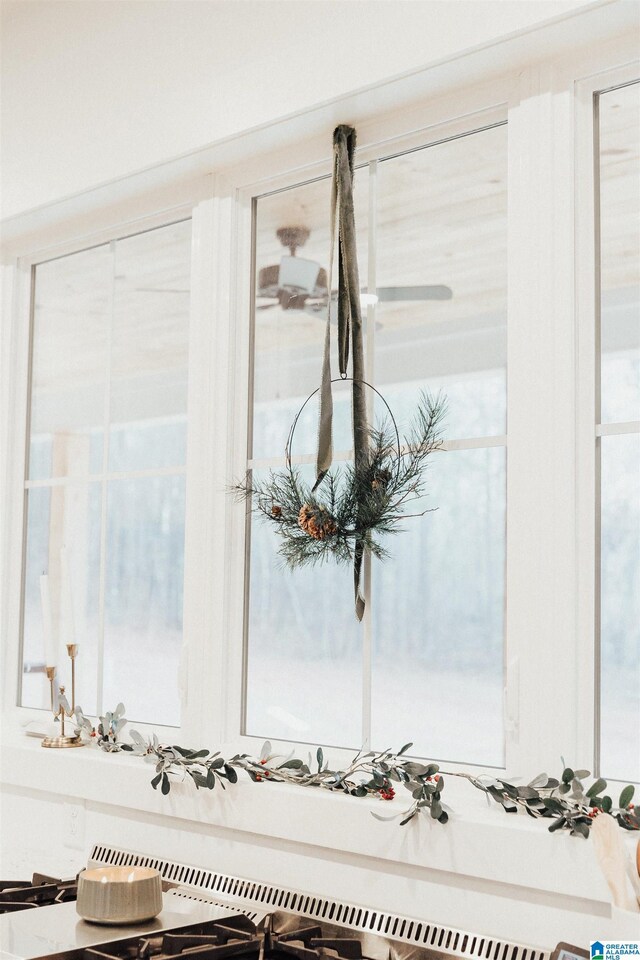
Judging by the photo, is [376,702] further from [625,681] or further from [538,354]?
[538,354]

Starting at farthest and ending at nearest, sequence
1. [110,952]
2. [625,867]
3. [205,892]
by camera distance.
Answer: [205,892], [110,952], [625,867]

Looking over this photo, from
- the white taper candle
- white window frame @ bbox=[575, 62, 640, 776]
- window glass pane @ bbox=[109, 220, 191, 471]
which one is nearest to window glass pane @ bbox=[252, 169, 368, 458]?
window glass pane @ bbox=[109, 220, 191, 471]

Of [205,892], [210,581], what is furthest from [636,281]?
[205,892]

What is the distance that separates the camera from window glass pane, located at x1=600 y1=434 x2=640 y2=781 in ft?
5.00

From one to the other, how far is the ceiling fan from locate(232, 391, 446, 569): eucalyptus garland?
342 millimetres

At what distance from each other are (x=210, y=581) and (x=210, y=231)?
0.77 m

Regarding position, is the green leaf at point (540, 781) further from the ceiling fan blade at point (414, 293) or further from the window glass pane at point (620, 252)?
the ceiling fan blade at point (414, 293)

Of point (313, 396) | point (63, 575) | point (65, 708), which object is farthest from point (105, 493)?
point (313, 396)

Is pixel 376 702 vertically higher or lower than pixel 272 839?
higher

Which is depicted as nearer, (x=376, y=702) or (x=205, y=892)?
(x=205, y=892)

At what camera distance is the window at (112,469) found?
2250 millimetres

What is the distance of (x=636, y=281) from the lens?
1.59m

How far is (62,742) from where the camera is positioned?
7.10 feet

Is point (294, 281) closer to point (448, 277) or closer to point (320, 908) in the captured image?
point (448, 277)
